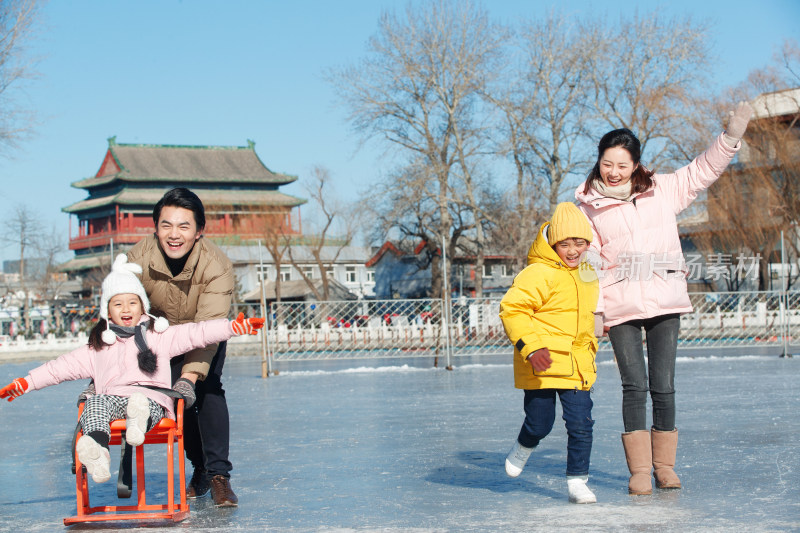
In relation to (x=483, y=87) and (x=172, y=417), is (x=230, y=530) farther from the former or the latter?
(x=483, y=87)

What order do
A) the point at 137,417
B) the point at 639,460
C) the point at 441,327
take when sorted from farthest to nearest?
the point at 441,327, the point at 639,460, the point at 137,417

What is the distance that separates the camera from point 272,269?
4662cm

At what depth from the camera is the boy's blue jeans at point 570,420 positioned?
3.39m

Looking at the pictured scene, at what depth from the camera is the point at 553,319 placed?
136 inches

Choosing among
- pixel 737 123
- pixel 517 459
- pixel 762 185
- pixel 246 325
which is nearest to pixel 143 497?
pixel 246 325

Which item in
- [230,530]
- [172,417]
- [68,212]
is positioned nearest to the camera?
[230,530]

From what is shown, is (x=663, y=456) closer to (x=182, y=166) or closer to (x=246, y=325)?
(x=246, y=325)

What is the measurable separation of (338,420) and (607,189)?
3.33 m

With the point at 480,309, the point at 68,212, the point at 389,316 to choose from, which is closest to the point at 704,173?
the point at 480,309

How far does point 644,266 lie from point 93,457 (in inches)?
85.5

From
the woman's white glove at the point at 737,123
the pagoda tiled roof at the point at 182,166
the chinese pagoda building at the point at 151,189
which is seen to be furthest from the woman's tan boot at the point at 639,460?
the pagoda tiled roof at the point at 182,166

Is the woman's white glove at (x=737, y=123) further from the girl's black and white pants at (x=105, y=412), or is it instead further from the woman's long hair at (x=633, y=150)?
the girl's black and white pants at (x=105, y=412)

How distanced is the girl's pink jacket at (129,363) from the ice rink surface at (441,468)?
0.49 metres

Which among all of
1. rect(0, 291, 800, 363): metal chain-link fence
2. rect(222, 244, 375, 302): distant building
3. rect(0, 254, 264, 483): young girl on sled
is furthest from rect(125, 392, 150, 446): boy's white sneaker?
rect(222, 244, 375, 302): distant building
